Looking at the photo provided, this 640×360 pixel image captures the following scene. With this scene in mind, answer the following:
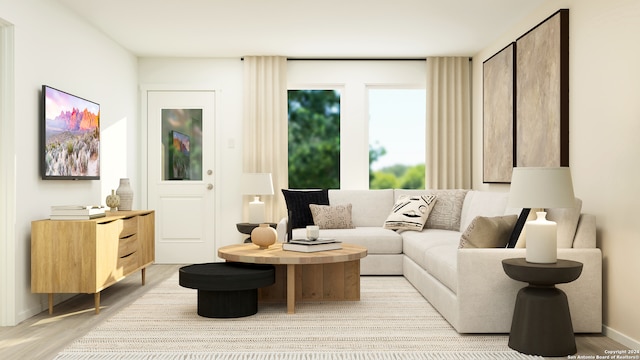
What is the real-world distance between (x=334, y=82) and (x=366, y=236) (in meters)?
2.08

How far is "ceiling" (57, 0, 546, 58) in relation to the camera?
191 inches

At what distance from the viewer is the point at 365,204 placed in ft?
21.2

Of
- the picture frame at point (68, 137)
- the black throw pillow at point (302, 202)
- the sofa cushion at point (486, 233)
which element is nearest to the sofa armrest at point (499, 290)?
the sofa cushion at point (486, 233)

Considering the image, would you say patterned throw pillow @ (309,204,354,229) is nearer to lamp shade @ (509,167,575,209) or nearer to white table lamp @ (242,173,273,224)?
white table lamp @ (242,173,273,224)

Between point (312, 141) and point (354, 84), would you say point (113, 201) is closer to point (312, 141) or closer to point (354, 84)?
point (354, 84)

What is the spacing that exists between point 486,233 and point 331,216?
2.61m

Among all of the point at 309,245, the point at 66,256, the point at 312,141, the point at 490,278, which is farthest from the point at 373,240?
the point at 312,141

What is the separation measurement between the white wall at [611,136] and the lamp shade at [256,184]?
3213 millimetres

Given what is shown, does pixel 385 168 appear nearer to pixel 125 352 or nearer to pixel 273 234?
pixel 273 234

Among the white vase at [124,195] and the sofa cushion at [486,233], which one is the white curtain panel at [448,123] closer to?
the sofa cushion at [486,233]

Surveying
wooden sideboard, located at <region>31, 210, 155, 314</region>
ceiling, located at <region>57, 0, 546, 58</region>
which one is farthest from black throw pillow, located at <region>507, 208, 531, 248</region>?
wooden sideboard, located at <region>31, 210, 155, 314</region>

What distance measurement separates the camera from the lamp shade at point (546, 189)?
10.2 feet

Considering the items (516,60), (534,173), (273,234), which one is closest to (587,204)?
(534,173)

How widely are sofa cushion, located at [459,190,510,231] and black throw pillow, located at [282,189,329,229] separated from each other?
148cm
